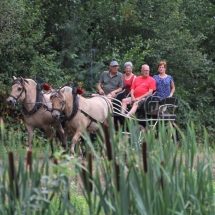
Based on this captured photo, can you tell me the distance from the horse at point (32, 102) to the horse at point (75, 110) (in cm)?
36

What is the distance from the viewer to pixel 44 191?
3.28m

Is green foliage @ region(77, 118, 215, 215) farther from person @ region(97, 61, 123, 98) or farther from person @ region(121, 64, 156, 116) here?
person @ region(97, 61, 123, 98)

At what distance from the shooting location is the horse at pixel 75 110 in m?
10.9

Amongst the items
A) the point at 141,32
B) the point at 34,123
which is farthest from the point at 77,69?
the point at 34,123

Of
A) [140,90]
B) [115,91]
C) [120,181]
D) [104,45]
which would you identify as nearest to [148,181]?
[120,181]

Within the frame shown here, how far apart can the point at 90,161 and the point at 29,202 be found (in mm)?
361

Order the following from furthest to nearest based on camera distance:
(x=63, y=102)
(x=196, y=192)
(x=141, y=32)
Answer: (x=141, y=32) → (x=63, y=102) → (x=196, y=192)

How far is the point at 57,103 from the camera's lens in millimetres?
10922

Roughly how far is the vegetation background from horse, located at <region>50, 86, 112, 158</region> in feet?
11.6

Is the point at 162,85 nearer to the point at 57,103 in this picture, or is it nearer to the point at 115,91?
the point at 115,91

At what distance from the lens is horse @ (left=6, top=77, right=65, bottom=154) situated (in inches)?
443

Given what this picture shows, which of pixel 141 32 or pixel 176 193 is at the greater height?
pixel 141 32

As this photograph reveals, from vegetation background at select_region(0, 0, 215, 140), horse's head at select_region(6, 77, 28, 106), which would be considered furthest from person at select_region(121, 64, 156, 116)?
vegetation background at select_region(0, 0, 215, 140)

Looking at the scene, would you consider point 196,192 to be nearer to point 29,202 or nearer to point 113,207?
point 113,207
